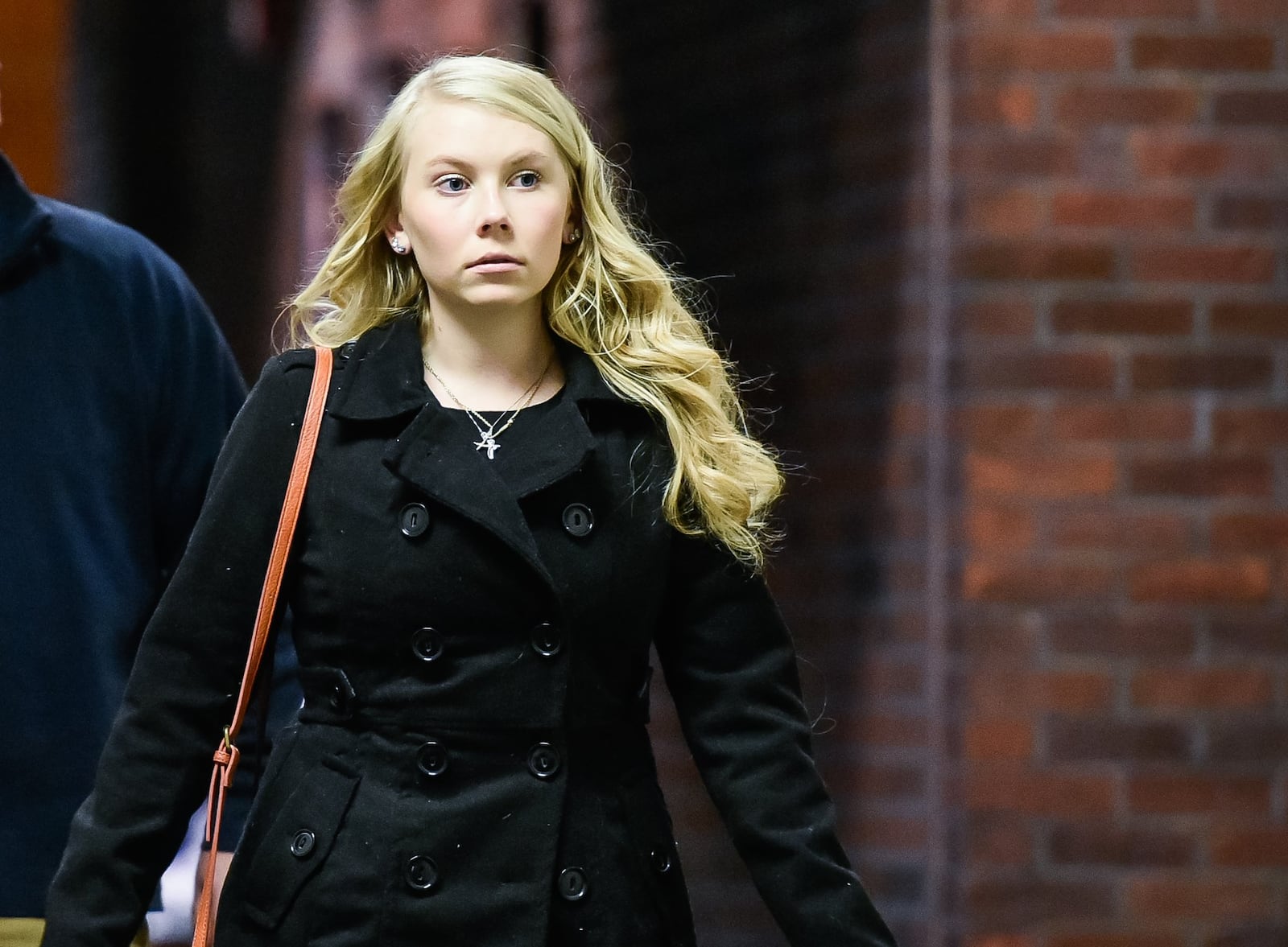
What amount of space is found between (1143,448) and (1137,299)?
0.91 ft

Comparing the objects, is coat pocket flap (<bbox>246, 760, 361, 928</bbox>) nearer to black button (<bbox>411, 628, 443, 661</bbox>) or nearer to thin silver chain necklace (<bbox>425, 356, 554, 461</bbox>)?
black button (<bbox>411, 628, 443, 661</bbox>)

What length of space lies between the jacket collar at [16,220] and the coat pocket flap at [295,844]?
80cm

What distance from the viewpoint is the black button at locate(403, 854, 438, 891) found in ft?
6.40

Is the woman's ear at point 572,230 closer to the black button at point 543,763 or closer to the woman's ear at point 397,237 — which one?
the woman's ear at point 397,237

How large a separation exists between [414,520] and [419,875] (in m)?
0.36

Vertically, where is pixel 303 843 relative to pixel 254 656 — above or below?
below

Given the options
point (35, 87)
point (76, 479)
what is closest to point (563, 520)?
point (76, 479)

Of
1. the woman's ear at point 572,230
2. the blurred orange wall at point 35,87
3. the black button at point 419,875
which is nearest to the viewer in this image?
the black button at point 419,875

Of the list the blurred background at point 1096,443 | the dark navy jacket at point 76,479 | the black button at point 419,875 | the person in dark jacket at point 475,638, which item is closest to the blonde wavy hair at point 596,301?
the person in dark jacket at point 475,638

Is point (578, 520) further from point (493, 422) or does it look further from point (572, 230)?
point (572, 230)

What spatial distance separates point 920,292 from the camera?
379 centimetres

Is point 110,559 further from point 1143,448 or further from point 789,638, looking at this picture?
point 1143,448

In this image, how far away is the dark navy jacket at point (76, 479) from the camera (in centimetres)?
232

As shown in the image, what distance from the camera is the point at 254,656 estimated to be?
2021 mm
